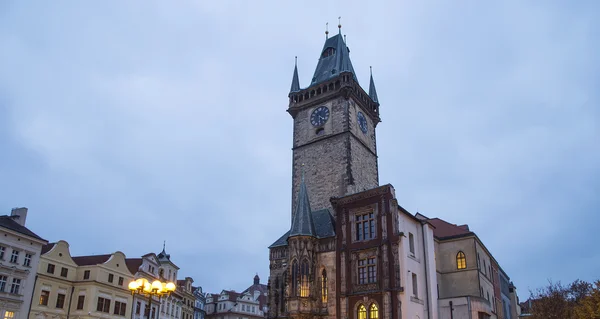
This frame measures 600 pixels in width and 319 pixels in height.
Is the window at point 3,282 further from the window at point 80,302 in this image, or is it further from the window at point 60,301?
the window at point 80,302

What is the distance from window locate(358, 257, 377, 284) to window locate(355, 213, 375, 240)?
1930 millimetres

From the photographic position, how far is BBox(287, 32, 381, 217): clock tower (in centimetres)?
5094

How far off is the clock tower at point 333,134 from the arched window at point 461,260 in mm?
11153

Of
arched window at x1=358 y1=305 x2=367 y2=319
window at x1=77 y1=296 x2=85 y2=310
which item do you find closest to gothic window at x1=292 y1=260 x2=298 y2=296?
arched window at x1=358 y1=305 x2=367 y2=319

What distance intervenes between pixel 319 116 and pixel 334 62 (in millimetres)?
7968

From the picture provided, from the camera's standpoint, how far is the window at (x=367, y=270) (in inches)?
1602

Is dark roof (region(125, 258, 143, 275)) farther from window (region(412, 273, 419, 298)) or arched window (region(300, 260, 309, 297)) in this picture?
window (region(412, 273, 419, 298))

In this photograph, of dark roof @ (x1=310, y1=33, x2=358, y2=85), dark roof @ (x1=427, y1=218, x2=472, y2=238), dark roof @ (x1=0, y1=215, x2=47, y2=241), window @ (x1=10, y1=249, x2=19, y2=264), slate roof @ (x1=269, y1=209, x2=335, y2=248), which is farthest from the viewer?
dark roof @ (x1=310, y1=33, x2=358, y2=85)

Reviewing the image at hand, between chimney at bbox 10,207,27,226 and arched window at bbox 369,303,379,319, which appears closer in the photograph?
arched window at bbox 369,303,379,319

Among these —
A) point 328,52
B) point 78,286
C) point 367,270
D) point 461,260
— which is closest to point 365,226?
point 367,270

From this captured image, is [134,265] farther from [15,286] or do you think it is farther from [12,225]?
[12,225]

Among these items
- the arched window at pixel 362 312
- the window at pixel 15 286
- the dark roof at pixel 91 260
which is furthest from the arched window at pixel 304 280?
the window at pixel 15 286

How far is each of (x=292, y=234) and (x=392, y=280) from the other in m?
9.42

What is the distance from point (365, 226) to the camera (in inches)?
1683
